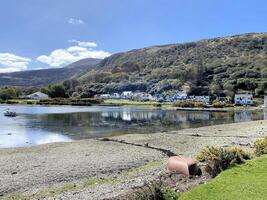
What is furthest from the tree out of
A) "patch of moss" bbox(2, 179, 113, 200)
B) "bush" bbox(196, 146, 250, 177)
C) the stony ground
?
→ "bush" bbox(196, 146, 250, 177)

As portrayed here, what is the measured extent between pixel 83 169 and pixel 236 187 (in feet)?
41.8

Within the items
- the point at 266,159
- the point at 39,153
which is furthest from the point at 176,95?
the point at 266,159

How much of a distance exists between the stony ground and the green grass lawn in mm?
2712

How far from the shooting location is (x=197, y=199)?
34.5 ft

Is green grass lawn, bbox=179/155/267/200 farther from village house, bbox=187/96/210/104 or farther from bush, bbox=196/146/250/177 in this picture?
village house, bbox=187/96/210/104

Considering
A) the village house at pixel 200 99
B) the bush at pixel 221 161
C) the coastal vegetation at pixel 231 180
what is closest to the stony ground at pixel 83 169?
the coastal vegetation at pixel 231 180

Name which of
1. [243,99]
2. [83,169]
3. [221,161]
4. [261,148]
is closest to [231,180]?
[221,161]

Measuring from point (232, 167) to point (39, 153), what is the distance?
60.6 ft

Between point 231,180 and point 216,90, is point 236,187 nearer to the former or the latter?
point 231,180

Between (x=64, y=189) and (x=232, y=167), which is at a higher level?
(x=232, y=167)

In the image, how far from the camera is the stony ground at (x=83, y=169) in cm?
1720

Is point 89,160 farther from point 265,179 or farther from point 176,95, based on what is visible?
point 176,95

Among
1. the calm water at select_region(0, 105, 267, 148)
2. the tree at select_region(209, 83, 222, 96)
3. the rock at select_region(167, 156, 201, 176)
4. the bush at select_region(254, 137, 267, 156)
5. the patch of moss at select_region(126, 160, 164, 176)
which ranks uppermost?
the tree at select_region(209, 83, 222, 96)

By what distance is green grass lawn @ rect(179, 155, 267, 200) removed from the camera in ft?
34.4
